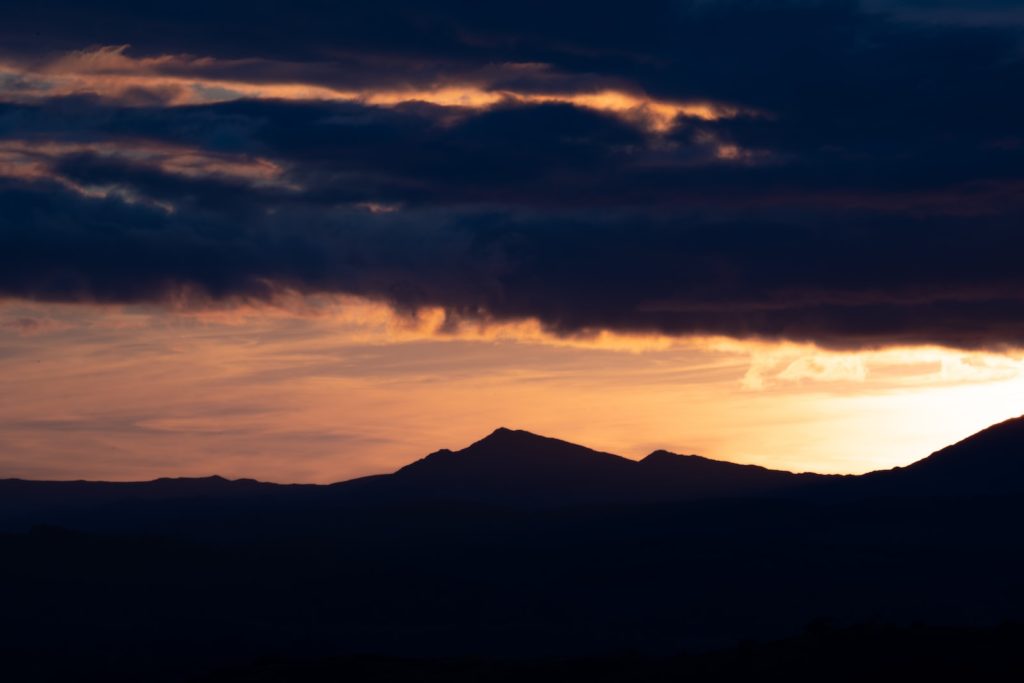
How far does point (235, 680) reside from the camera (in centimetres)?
13512

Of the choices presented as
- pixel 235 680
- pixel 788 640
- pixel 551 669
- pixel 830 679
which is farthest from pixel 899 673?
pixel 235 680

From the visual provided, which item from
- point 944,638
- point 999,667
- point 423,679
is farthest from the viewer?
point 423,679

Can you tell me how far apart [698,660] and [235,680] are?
41.3 m

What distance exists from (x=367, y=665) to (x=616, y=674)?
85.5 ft

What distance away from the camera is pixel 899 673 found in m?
99.1

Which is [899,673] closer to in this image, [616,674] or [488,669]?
[616,674]

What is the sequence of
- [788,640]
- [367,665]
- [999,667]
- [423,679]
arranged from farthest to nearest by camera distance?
[367,665] < [423,679] < [788,640] < [999,667]

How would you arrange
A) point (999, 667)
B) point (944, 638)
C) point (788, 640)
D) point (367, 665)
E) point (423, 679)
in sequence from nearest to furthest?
point (999, 667) < point (944, 638) < point (788, 640) < point (423, 679) < point (367, 665)

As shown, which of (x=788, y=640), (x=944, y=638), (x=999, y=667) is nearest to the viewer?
(x=999, y=667)

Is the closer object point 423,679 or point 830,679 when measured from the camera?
point 830,679

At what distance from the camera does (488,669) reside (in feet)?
427

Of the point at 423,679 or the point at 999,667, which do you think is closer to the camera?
the point at 999,667

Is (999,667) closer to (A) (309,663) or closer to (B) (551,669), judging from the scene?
(B) (551,669)

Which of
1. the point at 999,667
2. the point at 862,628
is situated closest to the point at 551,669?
the point at 862,628
